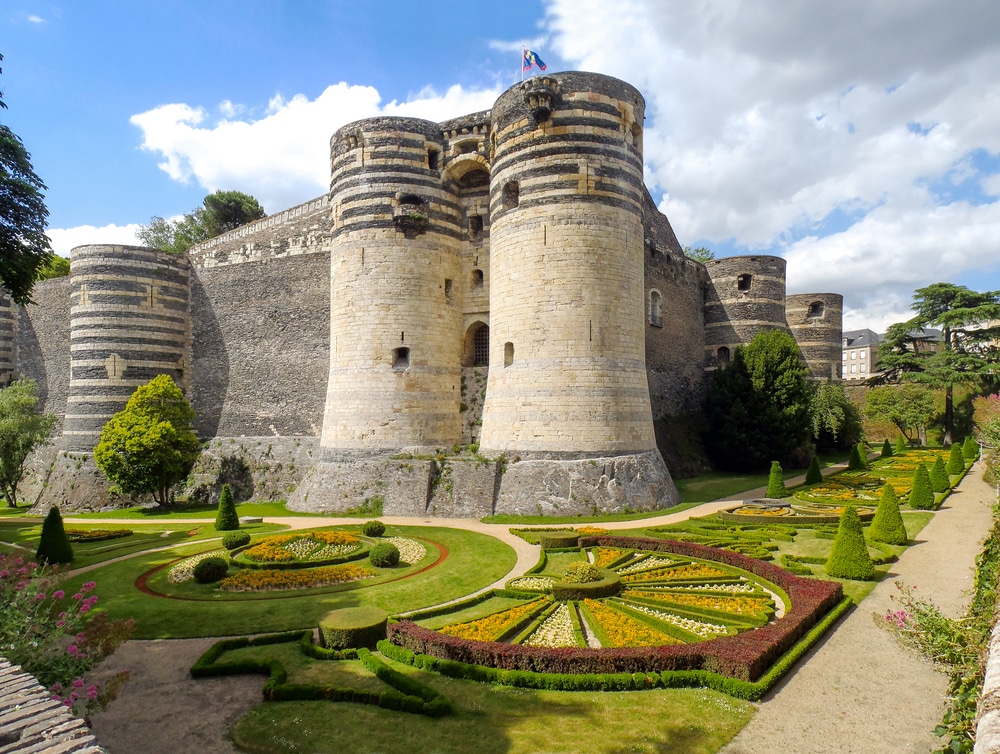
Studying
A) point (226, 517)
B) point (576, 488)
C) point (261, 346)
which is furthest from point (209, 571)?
point (261, 346)

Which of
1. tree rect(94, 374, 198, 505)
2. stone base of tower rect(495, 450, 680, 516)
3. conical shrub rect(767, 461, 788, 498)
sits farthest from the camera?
tree rect(94, 374, 198, 505)

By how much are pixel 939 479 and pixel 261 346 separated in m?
29.5

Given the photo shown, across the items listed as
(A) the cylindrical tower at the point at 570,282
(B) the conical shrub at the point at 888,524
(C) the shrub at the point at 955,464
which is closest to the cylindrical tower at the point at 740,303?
(C) the shrub at the point at 955,464

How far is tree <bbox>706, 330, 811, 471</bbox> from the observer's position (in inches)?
1185

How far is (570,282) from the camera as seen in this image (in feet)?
70.5

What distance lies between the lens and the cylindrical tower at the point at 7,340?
1411 inches

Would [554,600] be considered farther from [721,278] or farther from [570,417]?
[721,278]

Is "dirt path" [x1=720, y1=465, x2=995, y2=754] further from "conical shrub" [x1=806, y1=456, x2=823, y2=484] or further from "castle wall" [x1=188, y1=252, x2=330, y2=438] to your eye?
A: "castle wall" [x1=188, y1=252, x2=330, y2=438]

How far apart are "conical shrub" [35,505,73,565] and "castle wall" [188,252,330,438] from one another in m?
11.8

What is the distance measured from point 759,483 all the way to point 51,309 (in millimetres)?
39144

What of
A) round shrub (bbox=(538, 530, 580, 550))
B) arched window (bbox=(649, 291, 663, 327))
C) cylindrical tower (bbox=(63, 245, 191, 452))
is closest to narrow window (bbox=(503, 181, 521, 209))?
arched window (bbox=(649, 291, 663, 327))

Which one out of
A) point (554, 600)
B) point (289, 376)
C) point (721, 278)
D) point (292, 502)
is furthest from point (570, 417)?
point (721, 278)

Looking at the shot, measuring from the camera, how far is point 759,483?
27.7m

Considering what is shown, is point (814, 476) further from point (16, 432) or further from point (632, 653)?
point (16, 432)
